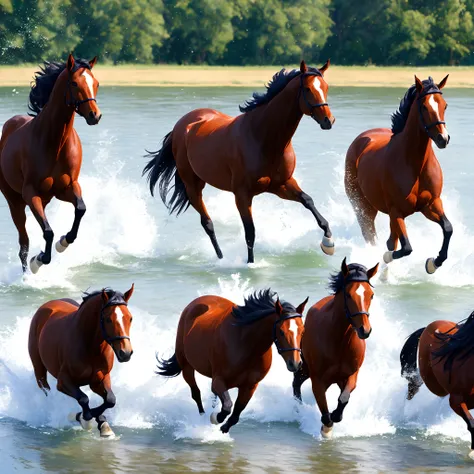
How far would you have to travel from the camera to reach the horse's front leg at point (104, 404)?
7.77 metres

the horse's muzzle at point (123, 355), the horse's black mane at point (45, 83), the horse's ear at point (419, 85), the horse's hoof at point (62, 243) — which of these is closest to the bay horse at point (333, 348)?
the horse's muzzle at point (123, 355)

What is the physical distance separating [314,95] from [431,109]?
0.91m

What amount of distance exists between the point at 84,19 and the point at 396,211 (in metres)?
39.7

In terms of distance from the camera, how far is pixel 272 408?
864 cm

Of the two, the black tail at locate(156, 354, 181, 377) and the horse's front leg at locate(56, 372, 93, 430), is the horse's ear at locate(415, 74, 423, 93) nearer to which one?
the black tail at locate(156, 354, 181, 377)

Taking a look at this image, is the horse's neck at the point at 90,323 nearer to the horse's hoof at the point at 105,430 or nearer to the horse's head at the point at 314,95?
the horse's hoof at the point at 105,430

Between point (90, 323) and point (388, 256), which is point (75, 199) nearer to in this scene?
point (388, 256)

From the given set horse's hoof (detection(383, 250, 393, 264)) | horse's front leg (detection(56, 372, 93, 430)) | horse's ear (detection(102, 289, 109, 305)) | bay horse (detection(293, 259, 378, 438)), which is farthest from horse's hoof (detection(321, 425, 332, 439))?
horse's hoof (detection(383, 250, 393, 264))

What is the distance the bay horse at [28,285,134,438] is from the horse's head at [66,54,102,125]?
7.36ft

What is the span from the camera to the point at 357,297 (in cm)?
730

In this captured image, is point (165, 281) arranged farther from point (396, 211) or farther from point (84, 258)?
point (396, 211)

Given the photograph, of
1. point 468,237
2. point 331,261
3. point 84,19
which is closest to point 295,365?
point 331,261

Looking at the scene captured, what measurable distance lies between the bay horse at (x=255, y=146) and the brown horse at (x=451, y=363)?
2.62m

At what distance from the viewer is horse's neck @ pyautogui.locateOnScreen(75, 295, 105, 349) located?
25.0ft
